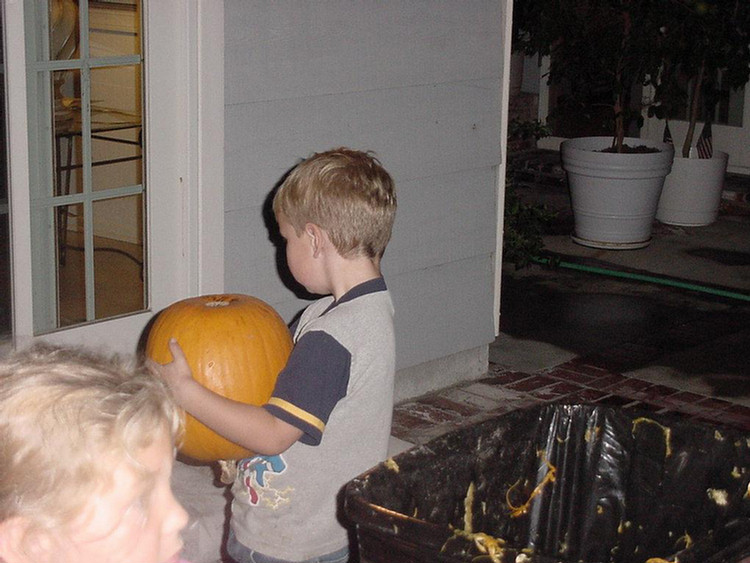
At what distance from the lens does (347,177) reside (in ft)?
8.20

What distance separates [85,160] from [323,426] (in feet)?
5.77

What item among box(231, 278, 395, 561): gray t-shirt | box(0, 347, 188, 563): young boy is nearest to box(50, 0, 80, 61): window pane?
box(231, 278, 395, 561): gray t-shirt

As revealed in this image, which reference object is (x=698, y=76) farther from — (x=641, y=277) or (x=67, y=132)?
(x=67, y=132)

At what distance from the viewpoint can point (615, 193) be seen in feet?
27.8

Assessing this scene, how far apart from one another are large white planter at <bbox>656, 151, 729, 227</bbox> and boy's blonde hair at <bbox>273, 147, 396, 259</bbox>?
719 cm

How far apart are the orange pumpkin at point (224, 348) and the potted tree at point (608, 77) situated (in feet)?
18.8

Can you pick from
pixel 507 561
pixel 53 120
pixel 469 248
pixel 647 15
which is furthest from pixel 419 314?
pixel 647 15

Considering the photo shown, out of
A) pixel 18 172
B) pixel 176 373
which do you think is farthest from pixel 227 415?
pixel 18 172

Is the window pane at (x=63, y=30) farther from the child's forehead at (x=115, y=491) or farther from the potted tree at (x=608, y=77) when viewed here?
the potted tree at (x=608, y=77)

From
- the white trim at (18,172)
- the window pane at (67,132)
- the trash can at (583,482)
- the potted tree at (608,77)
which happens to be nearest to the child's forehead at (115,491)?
the trash can at (583,482)

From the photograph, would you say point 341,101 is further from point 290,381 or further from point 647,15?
point 647,15

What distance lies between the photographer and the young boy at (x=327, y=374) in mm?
2393

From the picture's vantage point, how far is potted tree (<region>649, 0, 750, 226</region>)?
26.8 ft

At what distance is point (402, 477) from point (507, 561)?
41cm
